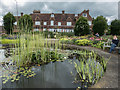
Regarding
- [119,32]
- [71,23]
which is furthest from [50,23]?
[119,32]

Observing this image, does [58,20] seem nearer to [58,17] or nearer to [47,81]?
[58,17]

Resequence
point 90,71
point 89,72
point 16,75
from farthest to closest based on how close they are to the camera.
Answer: point 90,71 < point 16,75 < point 89,72

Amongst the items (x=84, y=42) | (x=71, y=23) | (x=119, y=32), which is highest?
(x=71, y=23)

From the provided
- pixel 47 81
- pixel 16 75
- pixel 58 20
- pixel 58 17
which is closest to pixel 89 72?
pixel 47 81

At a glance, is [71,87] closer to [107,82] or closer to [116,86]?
[107,82]

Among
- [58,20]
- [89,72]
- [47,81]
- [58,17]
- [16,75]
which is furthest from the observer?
[58,17]

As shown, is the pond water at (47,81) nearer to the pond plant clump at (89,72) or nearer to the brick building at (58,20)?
the pond plant clump at (89,72)

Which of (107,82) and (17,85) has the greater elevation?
(107,82)

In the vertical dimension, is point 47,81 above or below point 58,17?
below

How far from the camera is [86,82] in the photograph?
1.99 m

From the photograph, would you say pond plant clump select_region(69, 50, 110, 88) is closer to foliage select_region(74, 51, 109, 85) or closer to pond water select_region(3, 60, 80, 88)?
foliage select_region(74, 51, 109, 85)

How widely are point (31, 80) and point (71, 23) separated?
25.3 metres

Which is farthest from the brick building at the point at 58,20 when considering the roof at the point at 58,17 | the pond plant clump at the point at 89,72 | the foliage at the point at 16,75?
the foliage at the point at 16,75

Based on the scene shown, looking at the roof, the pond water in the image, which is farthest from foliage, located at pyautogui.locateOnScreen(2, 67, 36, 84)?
the roof
